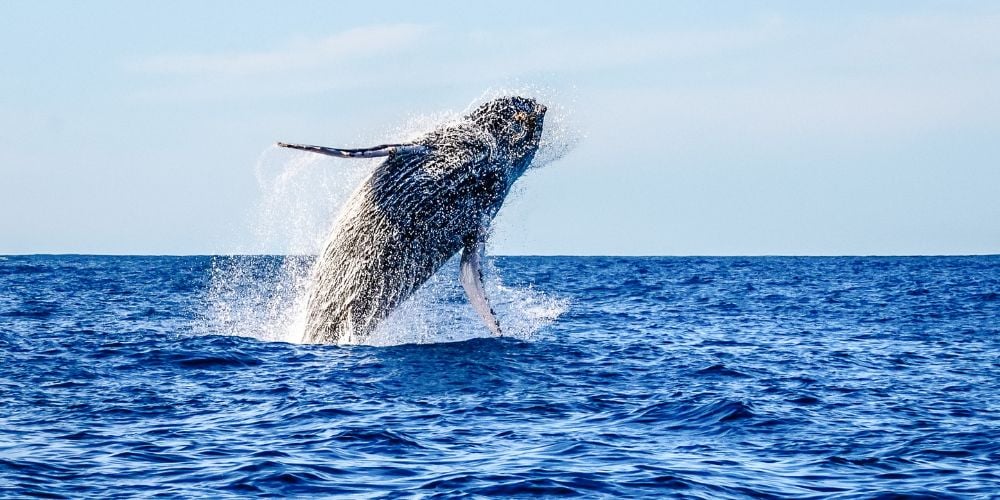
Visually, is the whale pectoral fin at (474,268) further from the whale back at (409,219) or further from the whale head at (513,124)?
the whale head at (513,124)

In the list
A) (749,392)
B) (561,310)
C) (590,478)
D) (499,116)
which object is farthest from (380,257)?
(561,310)

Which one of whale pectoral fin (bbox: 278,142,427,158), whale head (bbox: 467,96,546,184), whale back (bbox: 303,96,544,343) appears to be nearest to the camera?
whale pectoral fin (bbox: 278,142,427,158)

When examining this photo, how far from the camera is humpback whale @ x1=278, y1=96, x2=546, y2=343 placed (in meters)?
15.3

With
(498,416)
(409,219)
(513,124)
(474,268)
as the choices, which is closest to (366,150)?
(409,219)

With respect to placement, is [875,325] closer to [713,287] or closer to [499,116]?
[499,116]

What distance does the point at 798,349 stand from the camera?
2091cm

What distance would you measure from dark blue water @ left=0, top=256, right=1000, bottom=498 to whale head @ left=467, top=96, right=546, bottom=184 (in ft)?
9.40

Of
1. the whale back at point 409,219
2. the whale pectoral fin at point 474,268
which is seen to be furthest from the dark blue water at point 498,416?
the whale pectoral fin at point 474,268

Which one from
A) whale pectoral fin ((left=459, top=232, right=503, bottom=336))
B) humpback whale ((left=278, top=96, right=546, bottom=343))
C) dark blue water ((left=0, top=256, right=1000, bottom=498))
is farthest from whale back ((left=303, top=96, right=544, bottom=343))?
dark blue water ((left=0, top=256, right=1000, bottom=498))

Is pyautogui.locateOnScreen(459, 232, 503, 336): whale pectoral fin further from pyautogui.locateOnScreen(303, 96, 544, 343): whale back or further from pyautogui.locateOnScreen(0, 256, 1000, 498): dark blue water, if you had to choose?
pyautogui.locateOnScreen(0, 256, 1000, 498): dark blue water

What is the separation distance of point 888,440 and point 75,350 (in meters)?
12.4

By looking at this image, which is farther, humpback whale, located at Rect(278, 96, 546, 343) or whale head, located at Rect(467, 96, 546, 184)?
whale head, located at Rect(467, 96, 546, 184)

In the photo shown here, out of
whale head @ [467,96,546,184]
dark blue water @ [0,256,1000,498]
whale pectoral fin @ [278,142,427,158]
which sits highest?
whale head @ [467,96,546,184]

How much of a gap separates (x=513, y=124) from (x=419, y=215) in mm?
1788
